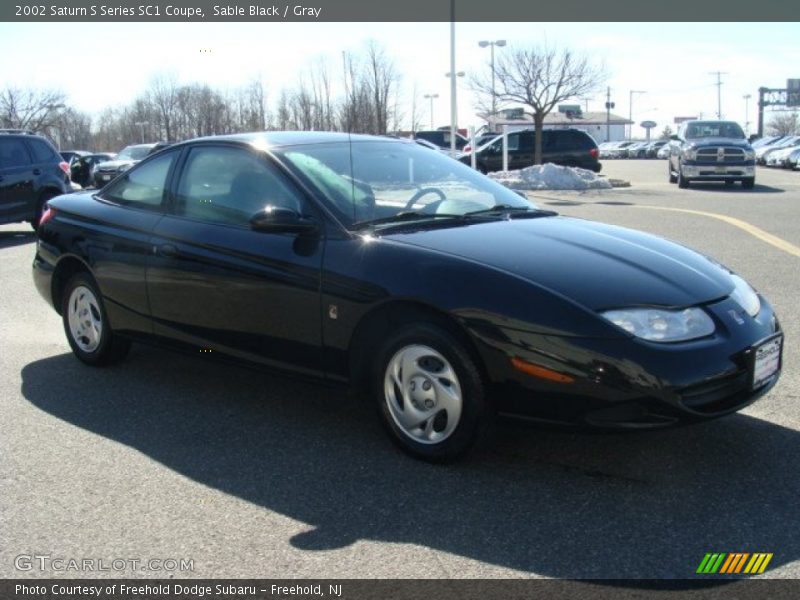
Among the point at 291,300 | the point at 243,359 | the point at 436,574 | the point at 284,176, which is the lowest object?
the point at 436,574

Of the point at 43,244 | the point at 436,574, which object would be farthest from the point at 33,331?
the point at 436,574

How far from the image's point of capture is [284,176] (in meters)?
4.52

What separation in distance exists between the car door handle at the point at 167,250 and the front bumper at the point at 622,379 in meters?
2.10

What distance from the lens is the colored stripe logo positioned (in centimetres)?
292

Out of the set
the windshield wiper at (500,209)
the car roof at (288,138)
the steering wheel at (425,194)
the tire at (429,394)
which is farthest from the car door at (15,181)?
the tire at (429,394)

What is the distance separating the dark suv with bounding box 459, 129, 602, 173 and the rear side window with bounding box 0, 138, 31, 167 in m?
16.3

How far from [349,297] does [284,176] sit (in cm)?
85

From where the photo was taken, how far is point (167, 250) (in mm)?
4938

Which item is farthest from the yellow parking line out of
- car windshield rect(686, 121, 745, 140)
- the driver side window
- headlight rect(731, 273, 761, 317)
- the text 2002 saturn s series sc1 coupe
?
car windshield rect(686, 121, 745, 140)

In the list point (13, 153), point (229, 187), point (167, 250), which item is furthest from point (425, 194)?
point (13, 153)

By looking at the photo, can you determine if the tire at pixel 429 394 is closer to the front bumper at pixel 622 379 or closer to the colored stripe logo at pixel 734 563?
the front bumper at pixel 622 379

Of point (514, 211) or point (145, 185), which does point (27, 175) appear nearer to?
point (145, 185)

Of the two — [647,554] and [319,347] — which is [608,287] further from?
[319,347]

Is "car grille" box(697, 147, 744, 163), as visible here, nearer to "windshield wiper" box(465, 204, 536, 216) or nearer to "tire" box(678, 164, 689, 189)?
"tire" box(678, 164, 689, 189)
